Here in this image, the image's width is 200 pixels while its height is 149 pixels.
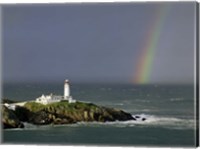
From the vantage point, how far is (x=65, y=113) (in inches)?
171

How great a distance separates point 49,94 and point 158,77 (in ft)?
2.80

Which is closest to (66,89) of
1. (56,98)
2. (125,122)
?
(56,98)

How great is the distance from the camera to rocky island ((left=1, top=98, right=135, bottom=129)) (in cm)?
427

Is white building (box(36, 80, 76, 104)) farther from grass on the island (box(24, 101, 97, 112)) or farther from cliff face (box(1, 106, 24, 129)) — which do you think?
cliff face (box(1, 106, 24, 129))

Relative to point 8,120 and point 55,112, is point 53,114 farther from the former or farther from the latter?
point 8,120

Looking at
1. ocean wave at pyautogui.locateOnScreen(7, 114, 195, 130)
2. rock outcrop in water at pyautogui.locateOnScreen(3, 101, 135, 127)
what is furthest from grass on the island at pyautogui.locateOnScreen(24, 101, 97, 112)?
ocean wave at pyautogui.locateOnScreen(7, 114, 195, 130)

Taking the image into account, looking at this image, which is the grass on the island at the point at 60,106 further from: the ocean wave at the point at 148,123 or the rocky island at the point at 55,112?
the ocean wave at the point at 148,123

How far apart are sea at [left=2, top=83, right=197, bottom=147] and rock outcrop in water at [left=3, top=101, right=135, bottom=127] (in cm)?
4

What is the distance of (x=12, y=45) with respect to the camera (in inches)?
171

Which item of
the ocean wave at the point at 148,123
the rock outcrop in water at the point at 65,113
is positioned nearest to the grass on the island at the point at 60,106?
the rock outcrop in water at the point at 65,113

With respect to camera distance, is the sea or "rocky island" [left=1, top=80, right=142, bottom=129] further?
"rocky island" [left=1, top=80, right=142, bottom=129]

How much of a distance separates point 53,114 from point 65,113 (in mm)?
96

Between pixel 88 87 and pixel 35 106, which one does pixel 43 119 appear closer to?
pixel 35 106

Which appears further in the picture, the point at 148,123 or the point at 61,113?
the point at 61,113
